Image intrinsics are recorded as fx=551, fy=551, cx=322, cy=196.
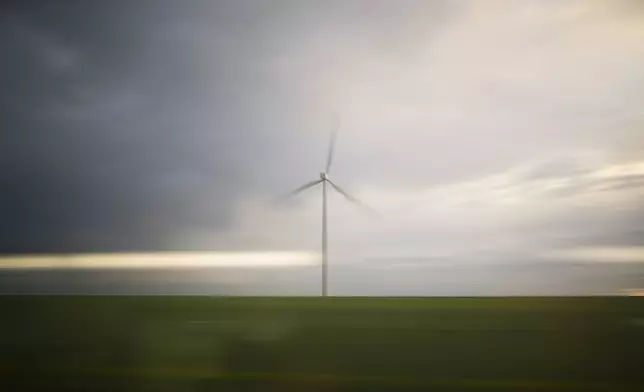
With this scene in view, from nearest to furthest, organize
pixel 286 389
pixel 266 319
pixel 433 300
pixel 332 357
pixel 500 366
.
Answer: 1. pixel 286 389
2. pixel 500 366
3. pixel 332 357
4. pixel 266 319
5. pixel 433 300

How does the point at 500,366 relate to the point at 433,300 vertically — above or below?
below

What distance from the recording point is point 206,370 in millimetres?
11688

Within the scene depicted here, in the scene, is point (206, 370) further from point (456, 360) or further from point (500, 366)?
point (500, 366)

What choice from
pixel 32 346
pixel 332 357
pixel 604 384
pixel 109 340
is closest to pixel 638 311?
pixel 604 384

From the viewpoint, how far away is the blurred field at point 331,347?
1067cm

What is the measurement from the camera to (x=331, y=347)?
1293 cm

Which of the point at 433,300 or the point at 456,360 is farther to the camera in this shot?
the point at 433,300

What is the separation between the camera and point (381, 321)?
16.0 meters

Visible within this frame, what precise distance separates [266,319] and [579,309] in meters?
9.27

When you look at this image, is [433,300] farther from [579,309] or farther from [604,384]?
[604,384]

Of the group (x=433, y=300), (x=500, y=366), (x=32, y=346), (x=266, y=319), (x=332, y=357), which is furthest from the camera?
(x=433, y=300)

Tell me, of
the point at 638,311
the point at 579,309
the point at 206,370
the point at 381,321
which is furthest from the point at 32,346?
the point at 638,311

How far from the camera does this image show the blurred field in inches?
420

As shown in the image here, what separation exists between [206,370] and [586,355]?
324 inches
